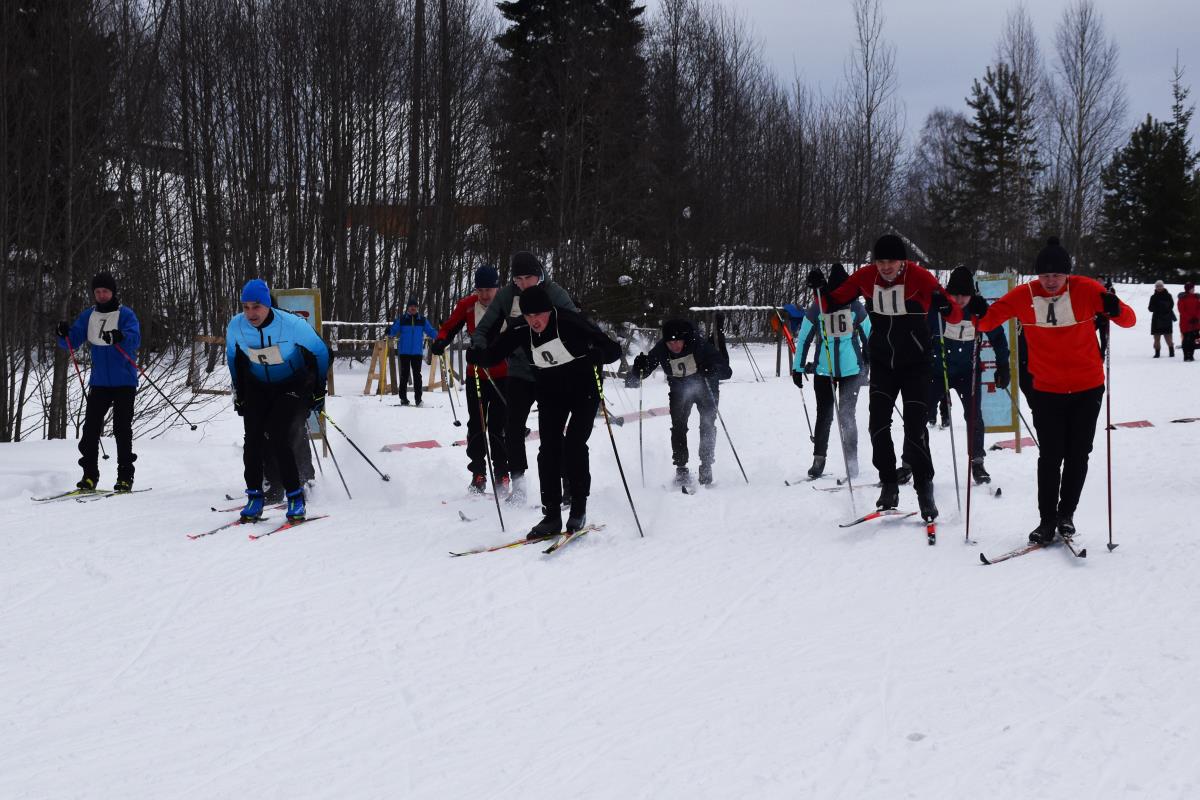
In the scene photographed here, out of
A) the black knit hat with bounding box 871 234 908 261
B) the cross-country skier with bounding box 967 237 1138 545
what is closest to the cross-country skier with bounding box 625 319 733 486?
the black knit hat with bounding box 871 234 908 261

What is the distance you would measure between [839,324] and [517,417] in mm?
2758

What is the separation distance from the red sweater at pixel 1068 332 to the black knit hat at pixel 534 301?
272cm

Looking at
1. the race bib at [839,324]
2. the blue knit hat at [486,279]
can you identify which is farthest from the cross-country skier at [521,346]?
the race bib at [839,324]

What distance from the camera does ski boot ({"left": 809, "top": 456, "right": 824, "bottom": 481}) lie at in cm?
889

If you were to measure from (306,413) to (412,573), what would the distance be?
216cm

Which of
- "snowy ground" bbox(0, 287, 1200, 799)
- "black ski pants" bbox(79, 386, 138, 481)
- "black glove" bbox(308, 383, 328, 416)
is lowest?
"snowy ground" bbox(0, 287, 1200, 799)

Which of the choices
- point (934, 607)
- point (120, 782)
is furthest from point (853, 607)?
point (120, 782)

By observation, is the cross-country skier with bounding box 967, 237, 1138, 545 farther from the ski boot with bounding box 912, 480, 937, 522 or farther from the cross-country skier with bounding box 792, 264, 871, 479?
the cross-country skier with bounding box 792, 264, 871, 479

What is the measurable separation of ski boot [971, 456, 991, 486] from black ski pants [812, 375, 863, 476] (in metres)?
0.93

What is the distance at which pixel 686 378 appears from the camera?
8750mm

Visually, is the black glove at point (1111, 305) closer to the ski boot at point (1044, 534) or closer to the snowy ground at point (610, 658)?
the ski boot at point (1044, 534)

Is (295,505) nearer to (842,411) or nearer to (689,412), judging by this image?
(689,412)

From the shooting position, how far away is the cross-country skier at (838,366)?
8.32 m

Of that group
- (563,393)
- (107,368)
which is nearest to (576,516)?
(563,393)
